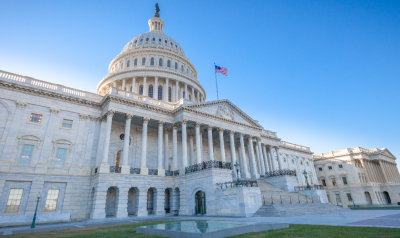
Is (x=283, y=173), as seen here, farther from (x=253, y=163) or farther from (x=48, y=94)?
(x=48, y=94)

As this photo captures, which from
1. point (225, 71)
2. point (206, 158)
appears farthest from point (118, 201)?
point (225, 71)

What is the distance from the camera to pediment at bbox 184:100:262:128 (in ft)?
117

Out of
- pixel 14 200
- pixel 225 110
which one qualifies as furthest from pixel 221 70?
pixel 14 200

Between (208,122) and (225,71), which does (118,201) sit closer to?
(208,122)

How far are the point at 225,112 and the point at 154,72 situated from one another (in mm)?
20937

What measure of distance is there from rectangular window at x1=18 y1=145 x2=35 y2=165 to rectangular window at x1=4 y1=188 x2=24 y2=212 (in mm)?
2839

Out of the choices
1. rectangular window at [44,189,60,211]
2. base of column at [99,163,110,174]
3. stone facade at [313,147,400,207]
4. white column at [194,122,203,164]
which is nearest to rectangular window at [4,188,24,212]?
rectangular window at [44,189,60,211]

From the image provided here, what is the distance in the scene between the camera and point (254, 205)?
74.5 ft

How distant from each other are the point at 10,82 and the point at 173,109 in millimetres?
19808

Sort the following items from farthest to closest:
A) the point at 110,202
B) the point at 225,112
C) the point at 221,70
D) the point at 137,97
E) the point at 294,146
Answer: the point at 294,146 < the point at 221,70 < the point at 225,112 < the point at 137,97 < the point at 110,202

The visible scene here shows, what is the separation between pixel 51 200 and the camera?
24969 mm

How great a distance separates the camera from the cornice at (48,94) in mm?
25906

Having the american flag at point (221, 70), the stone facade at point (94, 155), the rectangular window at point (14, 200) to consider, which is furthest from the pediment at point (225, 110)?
the rectangular window at point (14, 200)

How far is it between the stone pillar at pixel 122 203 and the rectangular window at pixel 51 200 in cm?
671
